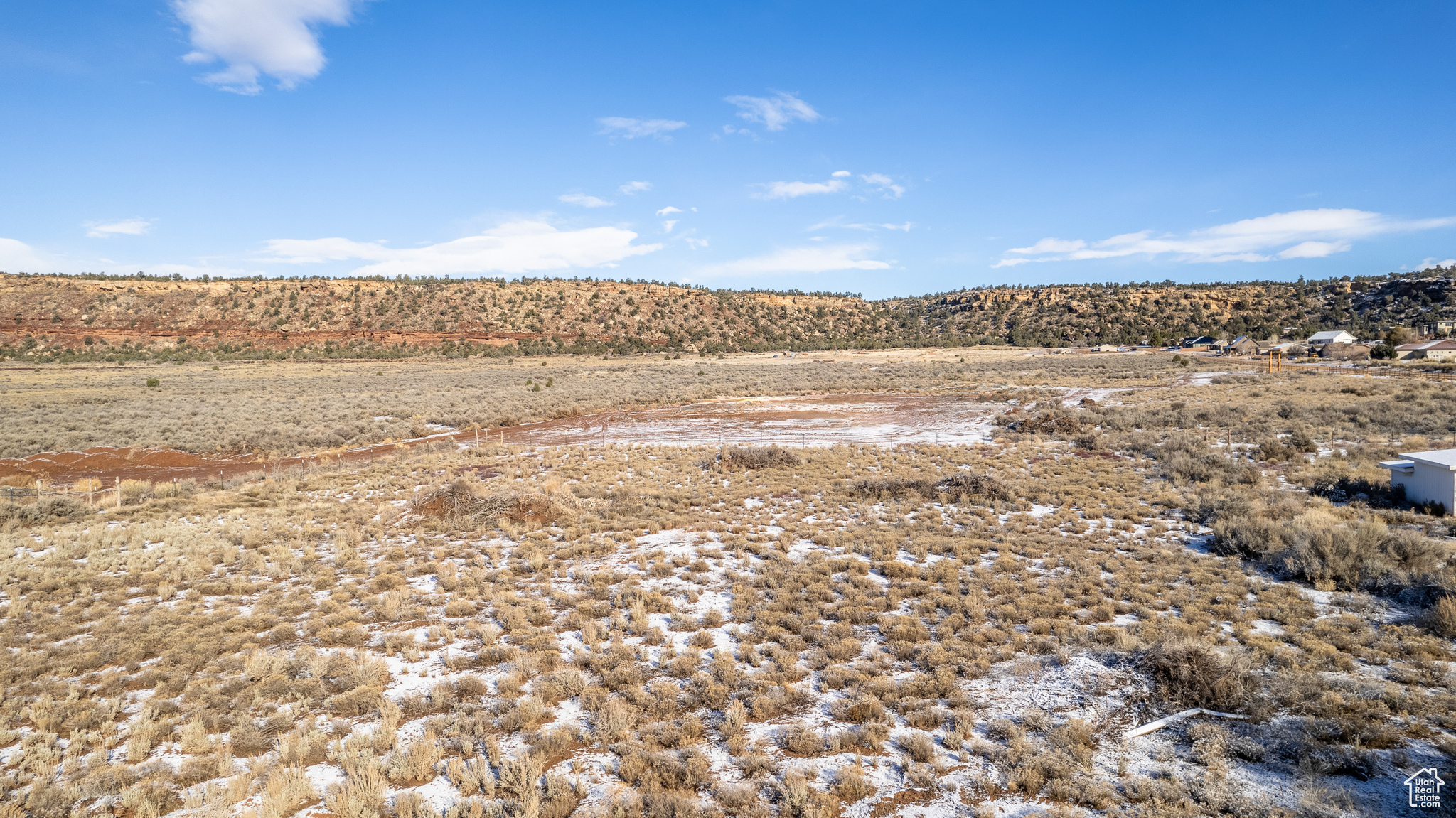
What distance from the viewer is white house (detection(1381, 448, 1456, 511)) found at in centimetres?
1070

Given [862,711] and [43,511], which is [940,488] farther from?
[43,511]

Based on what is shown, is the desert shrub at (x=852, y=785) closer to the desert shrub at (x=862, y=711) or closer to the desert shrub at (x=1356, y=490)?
the desert shrub at (x=862, y=711)

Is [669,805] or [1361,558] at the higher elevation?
[1361,558]

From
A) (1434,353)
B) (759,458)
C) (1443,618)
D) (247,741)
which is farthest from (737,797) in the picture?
(1434,353)

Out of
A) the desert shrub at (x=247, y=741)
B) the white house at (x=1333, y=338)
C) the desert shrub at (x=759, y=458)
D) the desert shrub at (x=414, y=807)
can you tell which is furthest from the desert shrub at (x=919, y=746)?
the white house at (x=1333, y=338)

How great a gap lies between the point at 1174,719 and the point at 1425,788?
1.51m

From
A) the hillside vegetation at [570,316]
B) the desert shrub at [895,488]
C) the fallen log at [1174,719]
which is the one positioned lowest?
the desert shrub at [895,488]

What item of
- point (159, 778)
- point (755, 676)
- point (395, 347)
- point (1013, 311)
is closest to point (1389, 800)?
point (755, 676)

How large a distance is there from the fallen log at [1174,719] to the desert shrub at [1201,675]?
12 centimetres

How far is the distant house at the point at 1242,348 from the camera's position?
65.8 meters

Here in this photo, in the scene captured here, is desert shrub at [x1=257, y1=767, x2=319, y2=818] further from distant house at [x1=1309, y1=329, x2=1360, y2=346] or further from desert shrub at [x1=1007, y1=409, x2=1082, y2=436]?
distant house at [x1=1309, y1=329, x2=1360, y2=346]

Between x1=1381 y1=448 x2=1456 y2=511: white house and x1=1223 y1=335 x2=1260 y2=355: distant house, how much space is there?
65628mm

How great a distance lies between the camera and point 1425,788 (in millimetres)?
4551

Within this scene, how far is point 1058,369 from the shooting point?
52594 mm
